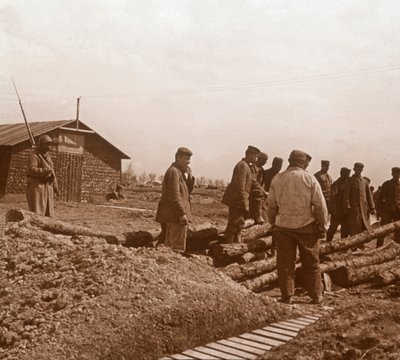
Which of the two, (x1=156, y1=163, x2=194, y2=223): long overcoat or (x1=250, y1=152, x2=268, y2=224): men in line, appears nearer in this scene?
(x1=156, y1=163, x2=194, y2=223): long overcoat

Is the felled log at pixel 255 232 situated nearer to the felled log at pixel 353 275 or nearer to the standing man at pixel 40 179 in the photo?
the felled log at pixel 353 275

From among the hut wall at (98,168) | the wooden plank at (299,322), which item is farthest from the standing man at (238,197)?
the hut wall at (98,168)

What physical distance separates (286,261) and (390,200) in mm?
6587

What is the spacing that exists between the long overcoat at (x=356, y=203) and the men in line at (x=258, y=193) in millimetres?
2598

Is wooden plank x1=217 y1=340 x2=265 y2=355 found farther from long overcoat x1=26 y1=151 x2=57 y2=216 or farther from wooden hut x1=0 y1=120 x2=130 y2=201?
wooden hut x1=0 y1=120 x2=130 y2=201

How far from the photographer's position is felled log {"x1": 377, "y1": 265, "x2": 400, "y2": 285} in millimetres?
8602

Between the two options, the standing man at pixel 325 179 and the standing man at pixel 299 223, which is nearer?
the standing man at pixel 299 223

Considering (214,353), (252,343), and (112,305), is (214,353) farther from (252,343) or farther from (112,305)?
(112,305)

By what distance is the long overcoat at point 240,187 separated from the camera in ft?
29.9

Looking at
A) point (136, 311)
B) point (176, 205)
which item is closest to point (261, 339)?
point (136, 311)

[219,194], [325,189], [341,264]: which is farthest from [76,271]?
[219,194]

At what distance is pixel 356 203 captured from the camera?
1214 cm

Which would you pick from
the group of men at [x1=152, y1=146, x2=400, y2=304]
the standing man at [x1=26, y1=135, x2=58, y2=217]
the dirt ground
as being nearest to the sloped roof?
the standing man at [x1=26, y1=135, x2=58, y2=217]

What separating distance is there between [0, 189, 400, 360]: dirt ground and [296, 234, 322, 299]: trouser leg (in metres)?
0.22
